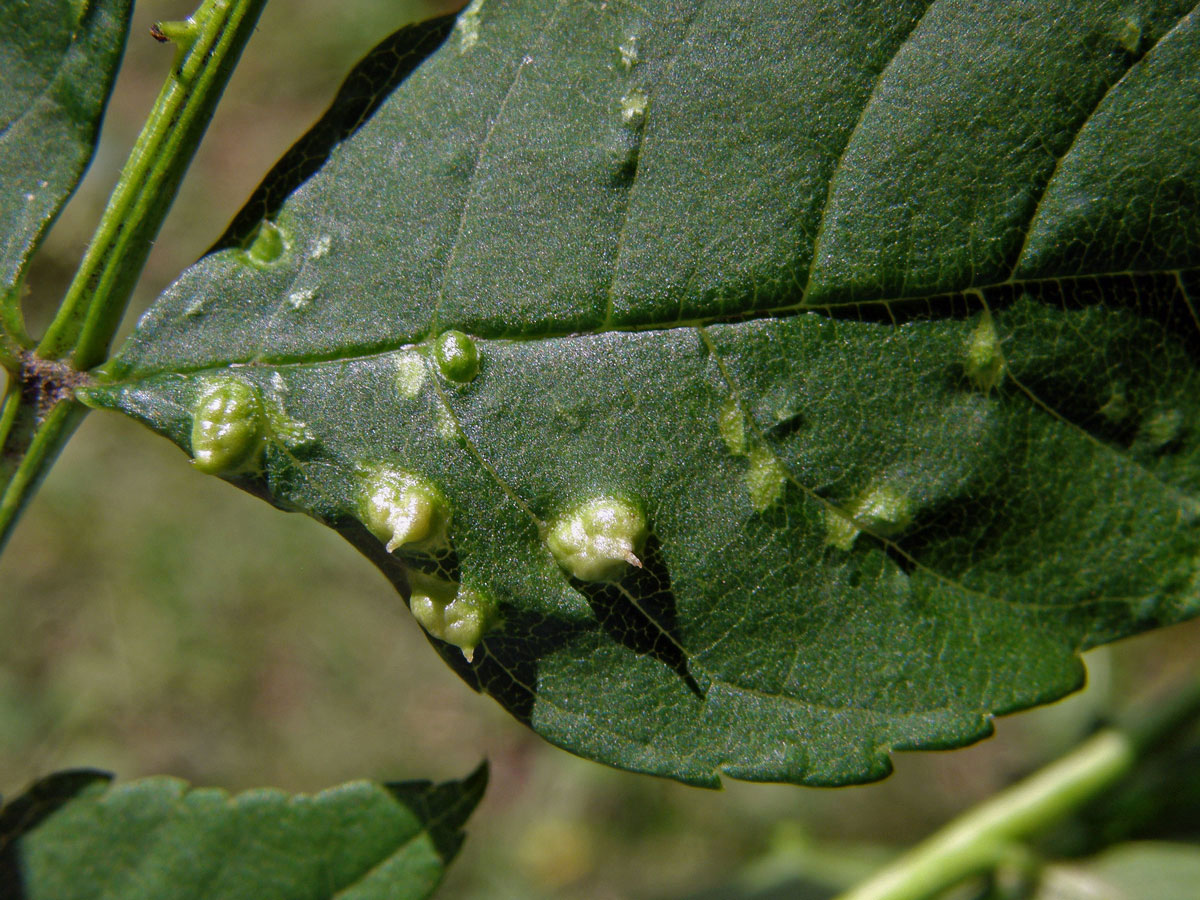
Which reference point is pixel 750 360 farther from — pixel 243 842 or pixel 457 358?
pixel 243 842

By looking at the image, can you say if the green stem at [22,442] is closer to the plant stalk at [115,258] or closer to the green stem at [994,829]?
the plant stalk at [115,258]

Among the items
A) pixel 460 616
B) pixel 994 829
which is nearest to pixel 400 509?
pixel 460 616

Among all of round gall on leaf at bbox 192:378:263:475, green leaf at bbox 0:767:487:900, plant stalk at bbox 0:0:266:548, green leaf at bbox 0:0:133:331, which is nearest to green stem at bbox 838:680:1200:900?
green leaf at bbox 0:767:487:900

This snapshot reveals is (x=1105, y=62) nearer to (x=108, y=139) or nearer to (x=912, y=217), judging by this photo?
(x=912, y=217)

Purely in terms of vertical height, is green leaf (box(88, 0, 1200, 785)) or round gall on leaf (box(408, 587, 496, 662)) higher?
green leaf (box(88, 0, 1200, 785))

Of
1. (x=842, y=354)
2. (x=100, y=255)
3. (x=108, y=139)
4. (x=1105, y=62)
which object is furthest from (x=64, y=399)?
(x=108, y=139)

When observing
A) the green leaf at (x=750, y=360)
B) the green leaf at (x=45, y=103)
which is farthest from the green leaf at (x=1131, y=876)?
the green leaf at (x=45, y=103)

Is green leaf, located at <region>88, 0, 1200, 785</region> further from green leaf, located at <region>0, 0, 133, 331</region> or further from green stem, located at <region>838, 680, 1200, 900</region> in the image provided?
green stem, located at <region>838, 680, 1200, 900</region>
